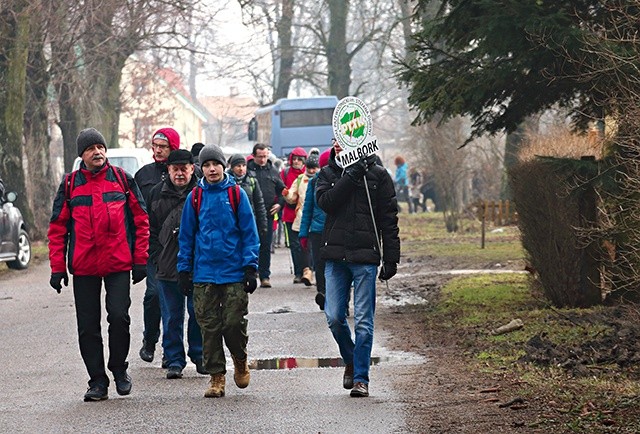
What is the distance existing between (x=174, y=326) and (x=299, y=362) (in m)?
1.31

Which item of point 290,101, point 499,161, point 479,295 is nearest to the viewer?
point 479,295

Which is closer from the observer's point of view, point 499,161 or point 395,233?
point 395,233

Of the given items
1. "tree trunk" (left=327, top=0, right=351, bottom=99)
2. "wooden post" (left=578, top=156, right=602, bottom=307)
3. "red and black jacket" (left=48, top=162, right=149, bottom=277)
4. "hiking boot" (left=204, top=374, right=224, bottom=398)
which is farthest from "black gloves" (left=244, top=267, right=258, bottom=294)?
"tree trunk" (left=327, top=0, right=351, bottom=99)

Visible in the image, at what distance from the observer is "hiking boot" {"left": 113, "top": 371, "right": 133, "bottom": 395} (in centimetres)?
1003

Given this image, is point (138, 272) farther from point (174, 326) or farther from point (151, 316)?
point (151, 316)

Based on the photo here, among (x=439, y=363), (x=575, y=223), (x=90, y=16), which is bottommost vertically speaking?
(x=439, y=363)

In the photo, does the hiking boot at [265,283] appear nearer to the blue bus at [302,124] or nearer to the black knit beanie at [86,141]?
the black knit beanie at [86,141]

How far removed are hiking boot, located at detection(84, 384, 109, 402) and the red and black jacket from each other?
0.77 m

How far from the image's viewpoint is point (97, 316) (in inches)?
393

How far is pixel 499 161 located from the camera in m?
36.0

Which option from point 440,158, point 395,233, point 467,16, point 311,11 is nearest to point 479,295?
point 467,16

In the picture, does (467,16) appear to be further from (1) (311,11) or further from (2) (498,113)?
(1) (311,11)

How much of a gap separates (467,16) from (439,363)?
4291 millimetres

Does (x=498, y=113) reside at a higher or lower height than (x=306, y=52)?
lower
